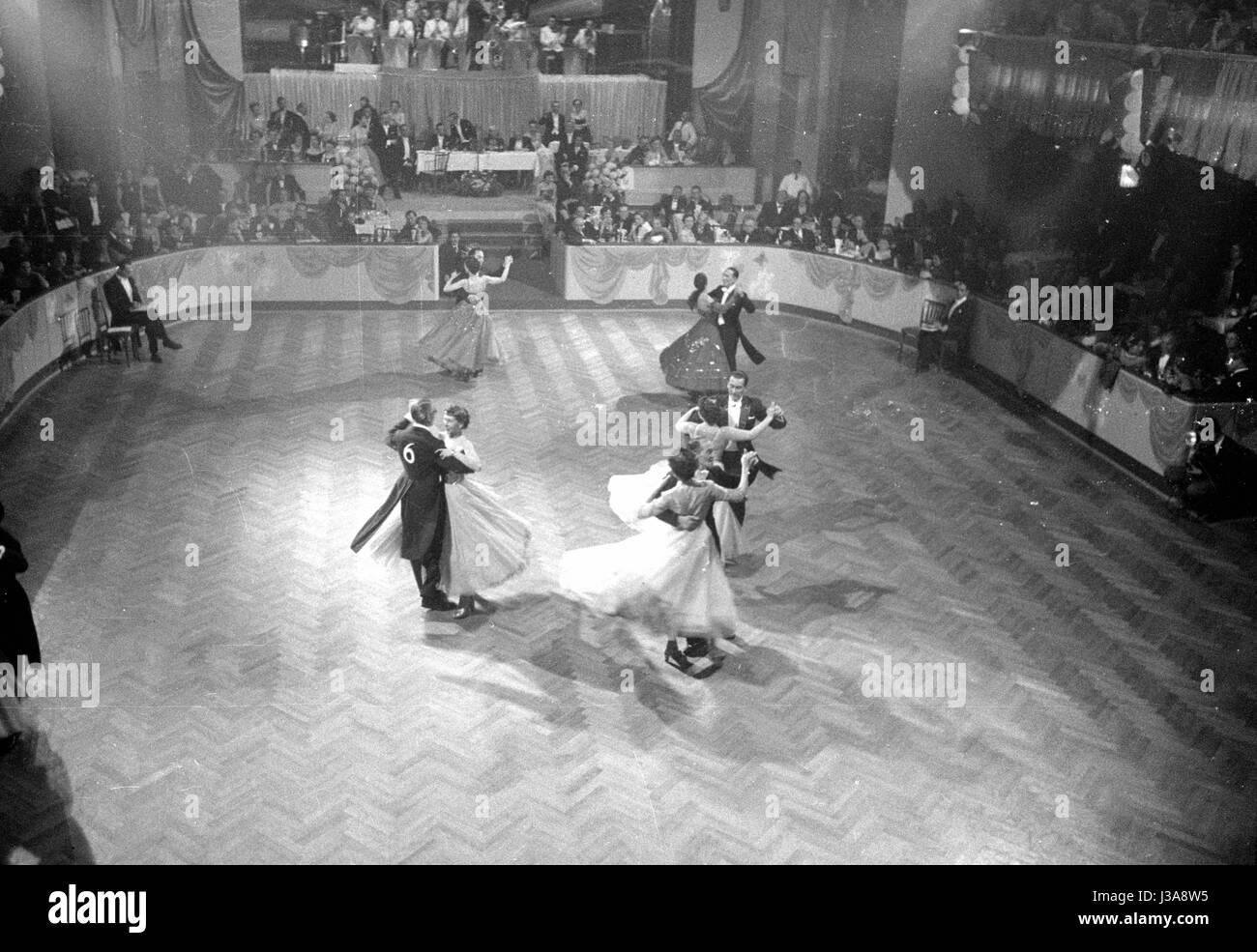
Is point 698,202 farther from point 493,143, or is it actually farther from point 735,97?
point 735,97

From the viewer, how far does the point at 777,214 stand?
18.4 meters

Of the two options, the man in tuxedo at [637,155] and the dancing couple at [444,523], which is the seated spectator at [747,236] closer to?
the man in tuxedo at [637,155]

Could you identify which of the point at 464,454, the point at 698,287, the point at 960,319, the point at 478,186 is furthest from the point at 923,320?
the point at 478,186

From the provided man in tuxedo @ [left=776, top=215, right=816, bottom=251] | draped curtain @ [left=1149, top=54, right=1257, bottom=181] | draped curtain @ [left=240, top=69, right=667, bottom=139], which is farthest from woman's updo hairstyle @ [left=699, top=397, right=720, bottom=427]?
draped curtain @ [left=240, top=69, right=667, bottom=139]

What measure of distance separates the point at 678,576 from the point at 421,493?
6.08 feet

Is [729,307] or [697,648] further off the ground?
[729,307]

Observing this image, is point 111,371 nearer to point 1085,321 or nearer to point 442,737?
point 442,737

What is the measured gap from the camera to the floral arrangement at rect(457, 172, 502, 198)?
66.2 ft

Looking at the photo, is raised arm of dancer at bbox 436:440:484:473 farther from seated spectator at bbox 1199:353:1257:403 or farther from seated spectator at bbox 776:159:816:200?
seated spectator at bbox 776:159:816:200

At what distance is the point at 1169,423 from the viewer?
36.4 ft

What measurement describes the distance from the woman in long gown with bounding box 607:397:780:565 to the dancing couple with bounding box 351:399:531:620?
964 millimetres

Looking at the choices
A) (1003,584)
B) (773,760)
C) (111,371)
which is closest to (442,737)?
(773,760)

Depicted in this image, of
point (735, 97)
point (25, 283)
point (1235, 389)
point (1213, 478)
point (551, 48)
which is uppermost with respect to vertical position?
point (551, 48)
